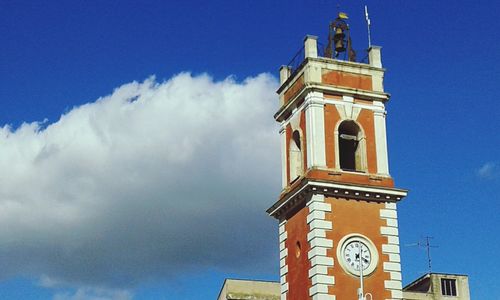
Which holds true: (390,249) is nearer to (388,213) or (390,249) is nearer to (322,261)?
(388,213)

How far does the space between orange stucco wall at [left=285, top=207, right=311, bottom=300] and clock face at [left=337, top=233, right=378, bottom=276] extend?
1.29 meters

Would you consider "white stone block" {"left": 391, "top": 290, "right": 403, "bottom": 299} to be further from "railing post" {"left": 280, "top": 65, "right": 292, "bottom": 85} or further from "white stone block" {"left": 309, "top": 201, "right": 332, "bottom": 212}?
"railing post" {"left": 280, "top": 65, "right": 292, "bottom": 85}

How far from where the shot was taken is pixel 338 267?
33344 mm

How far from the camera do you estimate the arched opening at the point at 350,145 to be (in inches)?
1420

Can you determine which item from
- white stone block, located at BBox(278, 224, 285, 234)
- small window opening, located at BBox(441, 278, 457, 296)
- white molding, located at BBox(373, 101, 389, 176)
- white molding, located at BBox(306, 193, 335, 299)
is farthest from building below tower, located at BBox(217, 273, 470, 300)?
white molding, located at BBox(306, 193, 335, 299)

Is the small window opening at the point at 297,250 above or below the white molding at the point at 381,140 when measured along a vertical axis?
below

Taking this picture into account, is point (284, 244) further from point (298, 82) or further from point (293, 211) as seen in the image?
point (298, 82)

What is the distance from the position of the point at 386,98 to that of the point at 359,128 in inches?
71.0

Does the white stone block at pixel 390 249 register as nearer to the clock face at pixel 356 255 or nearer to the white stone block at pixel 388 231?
the white stone block at pixel 388 231

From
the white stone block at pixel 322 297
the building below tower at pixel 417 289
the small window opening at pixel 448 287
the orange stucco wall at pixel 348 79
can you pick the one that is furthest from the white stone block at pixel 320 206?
the small window opening at pixel 448 287

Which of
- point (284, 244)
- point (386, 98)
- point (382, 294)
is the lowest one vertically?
point (382, 294)

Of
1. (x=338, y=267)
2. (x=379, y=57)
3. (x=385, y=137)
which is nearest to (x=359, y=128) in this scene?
(x=385, y=137)

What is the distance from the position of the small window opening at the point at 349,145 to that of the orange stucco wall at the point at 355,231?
2150 millimetres

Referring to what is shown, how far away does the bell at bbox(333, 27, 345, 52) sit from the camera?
125 feet
